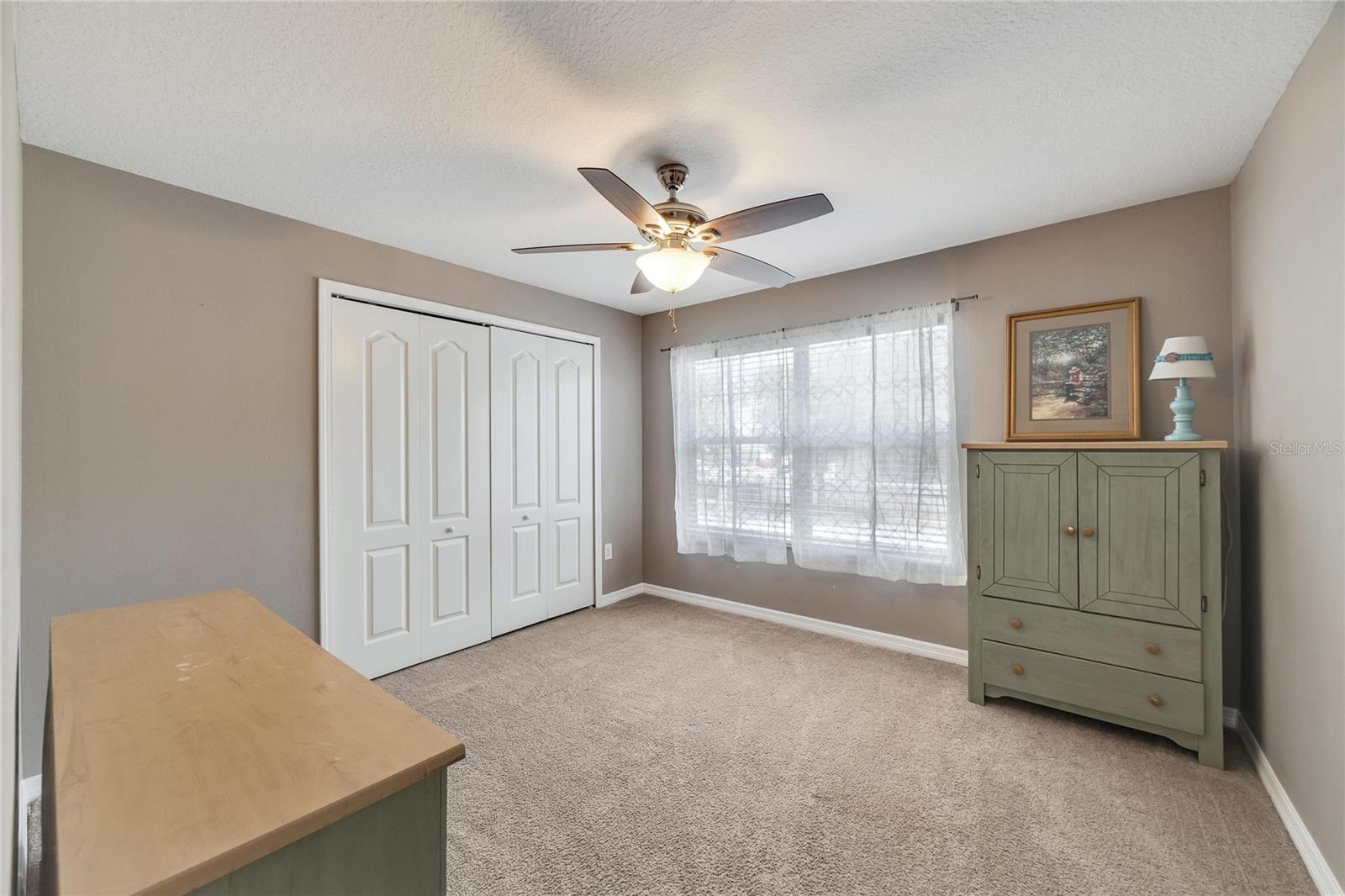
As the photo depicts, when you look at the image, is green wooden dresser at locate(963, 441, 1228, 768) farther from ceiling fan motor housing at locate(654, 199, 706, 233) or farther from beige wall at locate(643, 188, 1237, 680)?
ceiling fan motor housing at locate(654, 199, 706, 233)

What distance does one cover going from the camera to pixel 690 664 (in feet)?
11.1

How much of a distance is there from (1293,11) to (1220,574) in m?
1.85

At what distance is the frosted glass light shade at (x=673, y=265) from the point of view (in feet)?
7.51

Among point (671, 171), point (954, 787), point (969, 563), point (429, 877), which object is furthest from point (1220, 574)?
point (429, 877)

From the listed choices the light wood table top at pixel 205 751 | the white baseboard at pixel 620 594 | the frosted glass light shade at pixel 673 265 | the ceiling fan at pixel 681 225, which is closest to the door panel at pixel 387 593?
the white baseboard at pixel 620 594

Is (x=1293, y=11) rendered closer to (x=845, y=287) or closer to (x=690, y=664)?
(x=845, y=287)

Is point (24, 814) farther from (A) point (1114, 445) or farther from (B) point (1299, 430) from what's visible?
(B) point (1299, 430)

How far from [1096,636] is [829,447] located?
1.69m

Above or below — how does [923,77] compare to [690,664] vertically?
above

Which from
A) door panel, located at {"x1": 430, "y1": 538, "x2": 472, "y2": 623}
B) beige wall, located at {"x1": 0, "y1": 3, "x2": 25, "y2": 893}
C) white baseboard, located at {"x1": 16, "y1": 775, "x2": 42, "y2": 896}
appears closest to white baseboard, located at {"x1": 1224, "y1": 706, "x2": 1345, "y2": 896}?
beige wall, located at {"x1": 0, "y1": 3, "x2": 25, "y2": 893}

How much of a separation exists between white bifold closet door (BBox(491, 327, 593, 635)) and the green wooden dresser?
2618mm

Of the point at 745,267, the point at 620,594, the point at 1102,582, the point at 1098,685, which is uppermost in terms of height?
the point at 745,267

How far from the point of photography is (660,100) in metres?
1.95

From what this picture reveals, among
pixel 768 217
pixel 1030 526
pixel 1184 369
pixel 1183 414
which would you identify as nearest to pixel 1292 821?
pixel 1030 526
